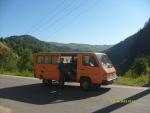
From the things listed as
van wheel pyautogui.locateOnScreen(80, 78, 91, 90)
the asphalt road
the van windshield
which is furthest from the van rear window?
the van windshield

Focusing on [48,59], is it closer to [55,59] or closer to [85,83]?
[55,59]

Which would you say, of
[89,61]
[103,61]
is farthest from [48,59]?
[103,61]

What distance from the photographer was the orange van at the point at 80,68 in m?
15.7

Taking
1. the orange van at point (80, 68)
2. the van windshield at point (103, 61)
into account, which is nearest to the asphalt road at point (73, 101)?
the orange van at point (80, 68)

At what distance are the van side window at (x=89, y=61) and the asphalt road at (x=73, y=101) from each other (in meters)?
1.41

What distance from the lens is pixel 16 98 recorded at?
14312 millimetres

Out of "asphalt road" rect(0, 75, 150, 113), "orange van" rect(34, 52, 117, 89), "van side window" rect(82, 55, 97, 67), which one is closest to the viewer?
"asphalt road" rect(0, 75, 150, 113)

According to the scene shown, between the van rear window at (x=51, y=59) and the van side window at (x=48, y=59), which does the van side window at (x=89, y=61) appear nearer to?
the van rear window at (x=51, y=59)

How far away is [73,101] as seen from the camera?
13.0 m

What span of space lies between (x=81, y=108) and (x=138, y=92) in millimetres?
4002

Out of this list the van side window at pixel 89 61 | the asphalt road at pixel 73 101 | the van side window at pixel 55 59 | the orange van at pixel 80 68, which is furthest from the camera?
the van side window at pixel 55 59

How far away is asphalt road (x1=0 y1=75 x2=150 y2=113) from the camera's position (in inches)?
440

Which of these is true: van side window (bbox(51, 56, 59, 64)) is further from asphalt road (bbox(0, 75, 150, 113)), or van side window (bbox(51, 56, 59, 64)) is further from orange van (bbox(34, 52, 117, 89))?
asphalt road (bbox(0, 75, 150, 113))

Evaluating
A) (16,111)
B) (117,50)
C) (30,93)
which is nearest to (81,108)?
(16,111)
